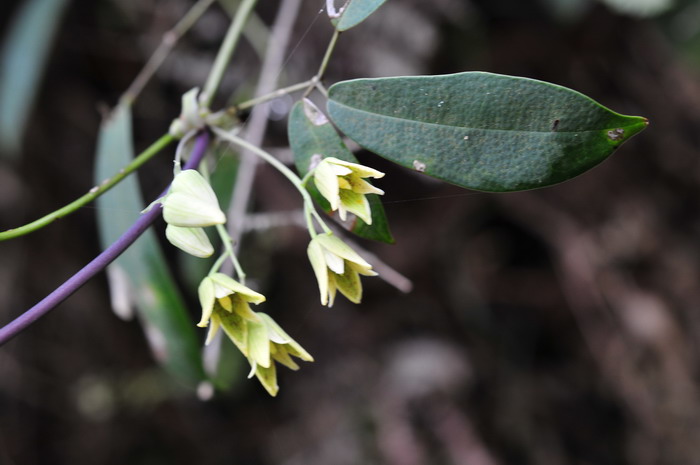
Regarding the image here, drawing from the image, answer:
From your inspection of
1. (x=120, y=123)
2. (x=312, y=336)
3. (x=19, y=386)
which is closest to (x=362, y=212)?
(x=120, y=123)

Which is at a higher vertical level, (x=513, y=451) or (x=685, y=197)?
(x=685, y=197)

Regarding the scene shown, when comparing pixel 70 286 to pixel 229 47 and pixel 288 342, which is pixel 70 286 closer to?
pixel 288 342

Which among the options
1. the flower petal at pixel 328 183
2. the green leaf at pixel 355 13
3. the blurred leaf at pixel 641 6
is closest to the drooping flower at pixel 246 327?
the flower petal at pixel 328 183

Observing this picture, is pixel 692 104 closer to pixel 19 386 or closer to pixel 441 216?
pixel 441 216

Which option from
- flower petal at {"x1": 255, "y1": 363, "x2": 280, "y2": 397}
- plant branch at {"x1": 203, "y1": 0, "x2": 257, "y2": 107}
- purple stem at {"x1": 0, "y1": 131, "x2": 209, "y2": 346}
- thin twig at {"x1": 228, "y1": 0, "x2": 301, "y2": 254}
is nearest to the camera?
purple stem at {"x1": 0, "y1": 131, "x2": 209, "y2": 346}

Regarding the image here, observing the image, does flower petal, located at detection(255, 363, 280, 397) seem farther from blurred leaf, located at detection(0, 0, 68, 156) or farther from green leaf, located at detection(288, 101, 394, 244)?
blurred leaf, located at detection(0, 0, 68, 156)

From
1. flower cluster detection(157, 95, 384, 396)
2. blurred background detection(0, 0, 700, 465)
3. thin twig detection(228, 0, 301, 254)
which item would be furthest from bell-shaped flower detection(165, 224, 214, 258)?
blurred background detection(0, 0, 700, 465)

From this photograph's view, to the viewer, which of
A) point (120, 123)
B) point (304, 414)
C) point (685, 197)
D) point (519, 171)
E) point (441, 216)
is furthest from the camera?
point (304, 414)
